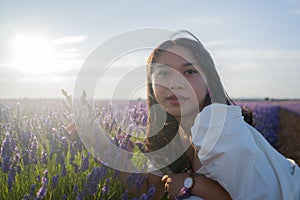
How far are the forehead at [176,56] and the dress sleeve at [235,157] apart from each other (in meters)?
0.62

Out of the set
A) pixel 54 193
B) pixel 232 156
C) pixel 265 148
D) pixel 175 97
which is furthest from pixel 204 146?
pixel 54 193

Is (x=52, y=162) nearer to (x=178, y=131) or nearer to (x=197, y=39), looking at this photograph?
(x=178, y=131)

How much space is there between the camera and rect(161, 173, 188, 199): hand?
2120mm

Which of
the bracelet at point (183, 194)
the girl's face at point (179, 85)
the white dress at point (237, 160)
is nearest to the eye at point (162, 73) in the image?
the girl's face at point (179, 85)

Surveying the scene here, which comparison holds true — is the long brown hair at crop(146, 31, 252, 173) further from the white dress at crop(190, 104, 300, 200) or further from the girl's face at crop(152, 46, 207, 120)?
the white dress at crop(190, 104, 300, 200)

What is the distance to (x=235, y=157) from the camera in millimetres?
1684

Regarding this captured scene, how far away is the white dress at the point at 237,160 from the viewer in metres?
1.69

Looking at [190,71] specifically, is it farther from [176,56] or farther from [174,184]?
[174,184]

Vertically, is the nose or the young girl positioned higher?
the nose

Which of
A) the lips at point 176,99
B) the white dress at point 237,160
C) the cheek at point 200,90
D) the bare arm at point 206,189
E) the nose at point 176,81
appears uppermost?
the nose at point 176,81

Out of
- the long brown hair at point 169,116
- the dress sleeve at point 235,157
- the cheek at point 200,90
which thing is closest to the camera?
the dress sleeve at point 235,157

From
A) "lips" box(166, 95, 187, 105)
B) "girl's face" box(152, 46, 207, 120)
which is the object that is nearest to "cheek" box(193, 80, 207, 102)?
"girl's face" box(152, 46, 207, 120)

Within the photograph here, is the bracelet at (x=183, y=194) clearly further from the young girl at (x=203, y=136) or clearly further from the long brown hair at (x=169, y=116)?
the long brown hair at (x=169, y=116)

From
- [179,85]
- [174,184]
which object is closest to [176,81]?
[179,85]
